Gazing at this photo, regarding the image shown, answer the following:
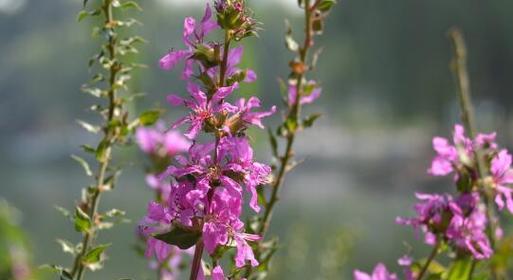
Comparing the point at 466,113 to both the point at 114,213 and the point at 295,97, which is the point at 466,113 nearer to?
the point at 295,97

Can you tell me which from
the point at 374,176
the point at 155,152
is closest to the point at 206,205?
the point at 155,152

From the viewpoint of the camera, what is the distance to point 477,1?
2066cm

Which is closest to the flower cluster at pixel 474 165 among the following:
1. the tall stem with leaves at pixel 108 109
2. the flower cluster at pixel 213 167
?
the flower cluster at pixel 213 167

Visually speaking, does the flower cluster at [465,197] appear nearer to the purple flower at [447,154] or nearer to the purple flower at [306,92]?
the purple flower at [447,154]

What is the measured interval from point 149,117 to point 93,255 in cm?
31

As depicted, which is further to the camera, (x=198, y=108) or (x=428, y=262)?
(x=428, y=262)

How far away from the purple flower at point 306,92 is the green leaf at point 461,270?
0.37 metres

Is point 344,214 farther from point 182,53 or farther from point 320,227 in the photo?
point 182,53

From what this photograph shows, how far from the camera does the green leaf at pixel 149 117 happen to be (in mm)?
1304

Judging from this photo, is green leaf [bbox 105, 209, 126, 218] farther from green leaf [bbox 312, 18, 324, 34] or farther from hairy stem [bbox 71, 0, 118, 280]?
green leaf [bbox 312, 18, 324, 34]

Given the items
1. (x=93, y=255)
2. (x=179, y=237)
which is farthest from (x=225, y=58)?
(x=93, y=255)

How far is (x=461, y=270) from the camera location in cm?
120

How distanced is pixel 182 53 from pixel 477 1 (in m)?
20.8

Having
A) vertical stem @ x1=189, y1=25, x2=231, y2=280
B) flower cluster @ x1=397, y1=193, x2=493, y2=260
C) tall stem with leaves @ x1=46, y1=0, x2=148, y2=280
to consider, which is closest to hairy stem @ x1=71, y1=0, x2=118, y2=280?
tall stem with leaves @ x1=46, y1=0, x2=148, y2=280
